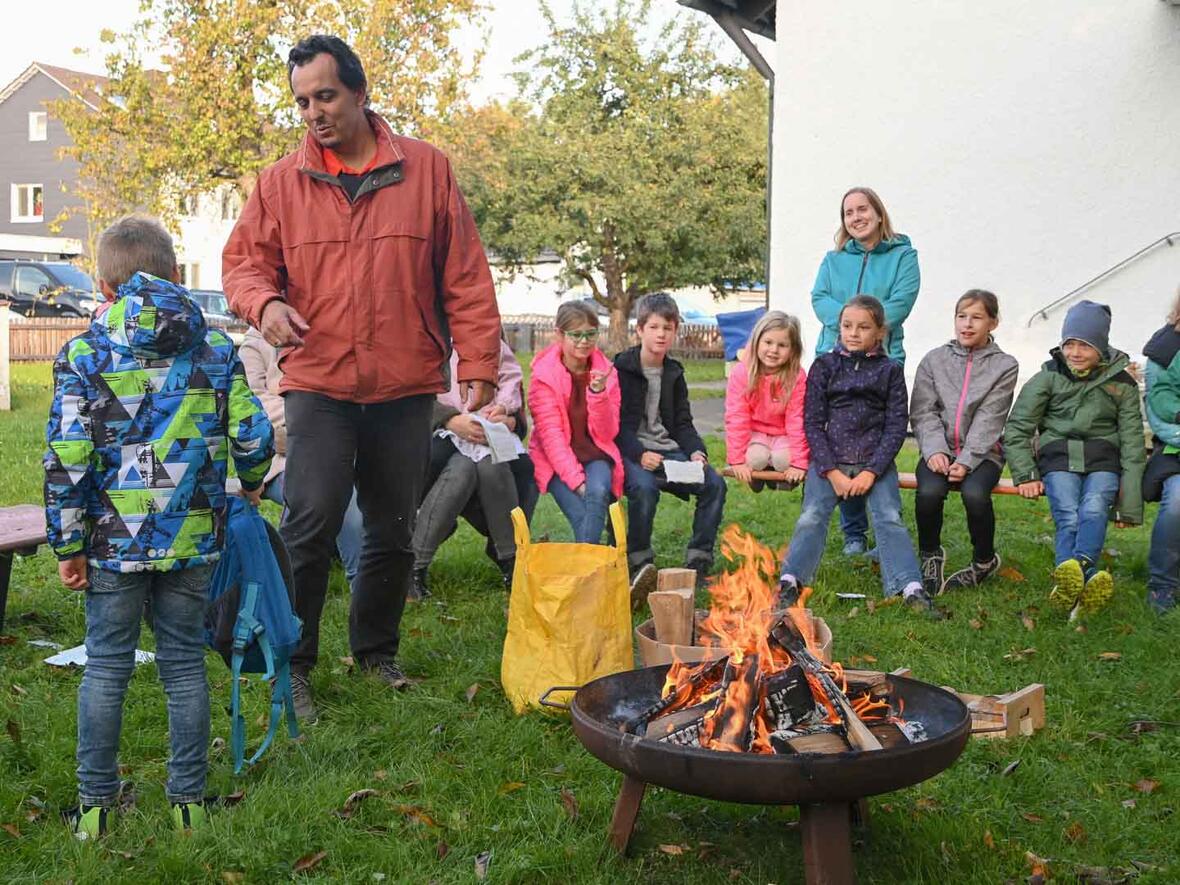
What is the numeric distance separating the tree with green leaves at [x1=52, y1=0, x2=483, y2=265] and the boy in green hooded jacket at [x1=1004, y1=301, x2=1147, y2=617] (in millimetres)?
18872

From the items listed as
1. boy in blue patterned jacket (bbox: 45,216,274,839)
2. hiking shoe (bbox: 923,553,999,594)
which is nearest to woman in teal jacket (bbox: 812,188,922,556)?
hiking shoe (bbox: 923,553,999,594)

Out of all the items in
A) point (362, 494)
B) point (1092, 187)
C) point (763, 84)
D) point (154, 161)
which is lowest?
point (362, 494)

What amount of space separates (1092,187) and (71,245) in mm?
37051

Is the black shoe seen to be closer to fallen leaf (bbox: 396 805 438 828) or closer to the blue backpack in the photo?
the blue backpack

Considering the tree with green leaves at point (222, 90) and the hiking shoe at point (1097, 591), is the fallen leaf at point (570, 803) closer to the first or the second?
the hiking shoe at point (1097, 591)

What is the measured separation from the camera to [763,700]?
3258 mm

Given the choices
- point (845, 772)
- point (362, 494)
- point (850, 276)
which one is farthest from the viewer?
point (850, 276)

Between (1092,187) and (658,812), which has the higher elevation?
(1092,187)

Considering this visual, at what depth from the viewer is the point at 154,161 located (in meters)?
23.0

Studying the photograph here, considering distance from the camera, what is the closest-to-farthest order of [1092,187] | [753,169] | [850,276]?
[850,276] → [1092,187] → [753,169]

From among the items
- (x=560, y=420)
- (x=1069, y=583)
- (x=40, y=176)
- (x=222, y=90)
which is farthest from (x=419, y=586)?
(x=40, y=176)

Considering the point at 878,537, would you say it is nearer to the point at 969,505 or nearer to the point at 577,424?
the point at 969,505

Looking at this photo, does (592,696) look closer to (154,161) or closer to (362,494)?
(362,494)

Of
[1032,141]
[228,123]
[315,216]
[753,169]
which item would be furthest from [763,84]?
[315,216]
